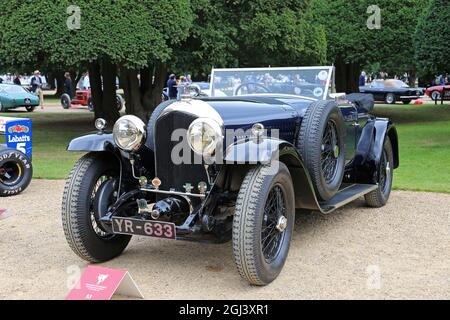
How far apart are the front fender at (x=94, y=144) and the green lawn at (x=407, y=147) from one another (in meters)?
4.61

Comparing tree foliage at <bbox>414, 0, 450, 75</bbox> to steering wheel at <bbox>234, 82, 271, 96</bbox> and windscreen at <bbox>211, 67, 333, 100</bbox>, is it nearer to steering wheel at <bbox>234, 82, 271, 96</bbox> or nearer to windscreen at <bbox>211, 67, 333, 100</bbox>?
windscreen at <bbox>211, 67, 333, 100</bbox>

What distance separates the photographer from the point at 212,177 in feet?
14.8

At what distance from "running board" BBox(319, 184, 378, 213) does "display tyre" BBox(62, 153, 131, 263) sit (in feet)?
6.18

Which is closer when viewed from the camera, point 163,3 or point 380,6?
point 163,3

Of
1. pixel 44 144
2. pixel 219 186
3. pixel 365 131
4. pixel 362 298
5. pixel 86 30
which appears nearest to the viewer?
pixel 362 298

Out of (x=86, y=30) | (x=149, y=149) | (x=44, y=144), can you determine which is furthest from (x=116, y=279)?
(x=44, y=144)

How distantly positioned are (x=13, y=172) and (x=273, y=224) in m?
4.79

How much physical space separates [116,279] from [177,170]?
3.60 feet

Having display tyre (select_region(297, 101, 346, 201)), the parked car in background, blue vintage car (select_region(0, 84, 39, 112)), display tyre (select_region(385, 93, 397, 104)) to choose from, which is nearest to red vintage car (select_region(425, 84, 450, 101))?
the parked car in background

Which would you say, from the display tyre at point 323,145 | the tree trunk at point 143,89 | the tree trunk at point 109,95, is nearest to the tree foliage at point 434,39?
the tree trunk at point 143,89

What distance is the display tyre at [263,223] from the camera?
13.2 ft

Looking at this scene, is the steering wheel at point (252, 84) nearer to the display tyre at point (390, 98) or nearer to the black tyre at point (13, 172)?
the black tyre at point (13, 172)
